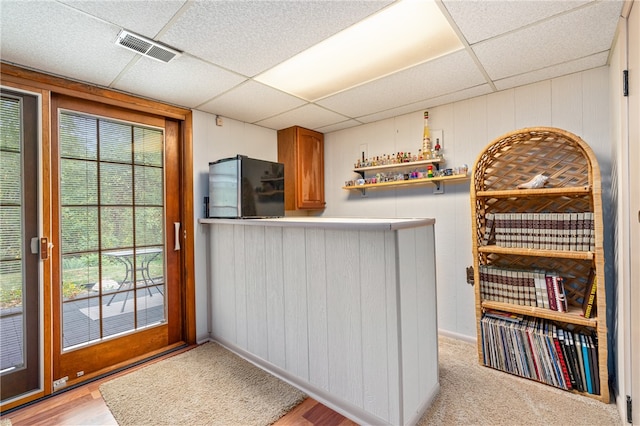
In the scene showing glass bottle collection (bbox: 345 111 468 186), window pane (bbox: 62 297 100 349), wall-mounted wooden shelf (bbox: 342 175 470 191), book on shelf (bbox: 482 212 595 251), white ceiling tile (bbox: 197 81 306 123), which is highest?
white ceiling tile (bbox: 197 81 306 123)

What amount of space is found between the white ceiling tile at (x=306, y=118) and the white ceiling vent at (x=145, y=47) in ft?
4.10

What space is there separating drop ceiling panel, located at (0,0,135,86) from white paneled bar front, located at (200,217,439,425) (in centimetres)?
135

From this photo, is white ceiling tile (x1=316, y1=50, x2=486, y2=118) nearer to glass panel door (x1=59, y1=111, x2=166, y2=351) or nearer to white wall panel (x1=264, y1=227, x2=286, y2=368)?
white wall panel (x1=264, y1=227, x2=286, y2=368)

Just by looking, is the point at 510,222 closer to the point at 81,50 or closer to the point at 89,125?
the point at 81,50

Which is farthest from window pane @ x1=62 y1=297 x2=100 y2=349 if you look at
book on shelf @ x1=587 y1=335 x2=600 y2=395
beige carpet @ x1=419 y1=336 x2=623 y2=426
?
book on shelf @ x1=587 y1=335 x2=600 y2=395

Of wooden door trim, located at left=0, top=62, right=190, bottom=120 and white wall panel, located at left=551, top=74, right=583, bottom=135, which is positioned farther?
white wall panel, located at left=551, top=74, right=583, bottom=135

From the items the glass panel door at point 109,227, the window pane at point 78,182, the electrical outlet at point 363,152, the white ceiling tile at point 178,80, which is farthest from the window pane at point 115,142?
the electrical outlet at point 363,152

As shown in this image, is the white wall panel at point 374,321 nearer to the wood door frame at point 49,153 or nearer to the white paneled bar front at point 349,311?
the white paneled bar front at point 349,311

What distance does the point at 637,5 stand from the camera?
1272 mm

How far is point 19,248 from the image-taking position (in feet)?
6.51

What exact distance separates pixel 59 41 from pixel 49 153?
30.9 inches

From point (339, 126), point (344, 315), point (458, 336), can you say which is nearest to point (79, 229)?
point (344, 315)

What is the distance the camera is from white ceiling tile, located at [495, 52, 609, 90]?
1982 mm

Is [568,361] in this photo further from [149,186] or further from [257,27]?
[149,186]
